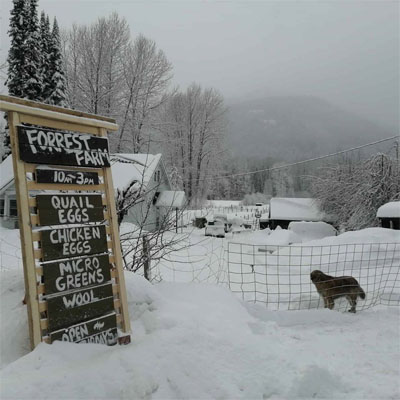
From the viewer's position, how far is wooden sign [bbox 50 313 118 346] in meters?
2.48

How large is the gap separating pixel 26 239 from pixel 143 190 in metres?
2.83

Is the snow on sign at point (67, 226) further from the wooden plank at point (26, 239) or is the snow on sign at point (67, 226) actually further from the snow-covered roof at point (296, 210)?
the snow-covered roof at point (296, 210)

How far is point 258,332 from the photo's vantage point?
3.38 metres

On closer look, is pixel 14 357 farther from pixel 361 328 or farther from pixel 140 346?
pixel 361 328

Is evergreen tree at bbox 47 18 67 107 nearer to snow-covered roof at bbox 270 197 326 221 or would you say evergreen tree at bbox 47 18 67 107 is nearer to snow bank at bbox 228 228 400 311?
snow bank at bbox 228 228 400 311

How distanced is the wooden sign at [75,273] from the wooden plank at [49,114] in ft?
3.99

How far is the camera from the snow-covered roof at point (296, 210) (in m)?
26.7

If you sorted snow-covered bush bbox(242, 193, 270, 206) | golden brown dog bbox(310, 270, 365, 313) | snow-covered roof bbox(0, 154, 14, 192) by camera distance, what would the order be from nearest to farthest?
golden brown dog bbox(310, 270, 365, 313), snow-covered roof bbox(0, 154, 14, 192), snow-covered bush bbox(242, 193, 270, 206)

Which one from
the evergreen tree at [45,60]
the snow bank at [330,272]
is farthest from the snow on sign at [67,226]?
the evergreen tree at [45,60]


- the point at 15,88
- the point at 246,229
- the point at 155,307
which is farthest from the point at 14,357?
the point at 246,229

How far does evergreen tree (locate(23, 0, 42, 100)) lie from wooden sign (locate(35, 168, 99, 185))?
23.3 m

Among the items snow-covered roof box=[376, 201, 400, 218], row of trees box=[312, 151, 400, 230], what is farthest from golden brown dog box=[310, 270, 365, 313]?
row of trees box=[312, 151, 400, 230]

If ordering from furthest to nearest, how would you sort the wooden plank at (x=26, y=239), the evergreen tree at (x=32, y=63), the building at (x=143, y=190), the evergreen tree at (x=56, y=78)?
1. the evergreen tree at (x=32, y=63)
2. the evergreen tree at (x=56, y=78)
3. the building at (x=143, y=190)
4. the wooden plank at (x=26, y=239)

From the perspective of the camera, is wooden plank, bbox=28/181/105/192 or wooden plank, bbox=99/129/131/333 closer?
wooden plank, bbox=28/181/105/192
